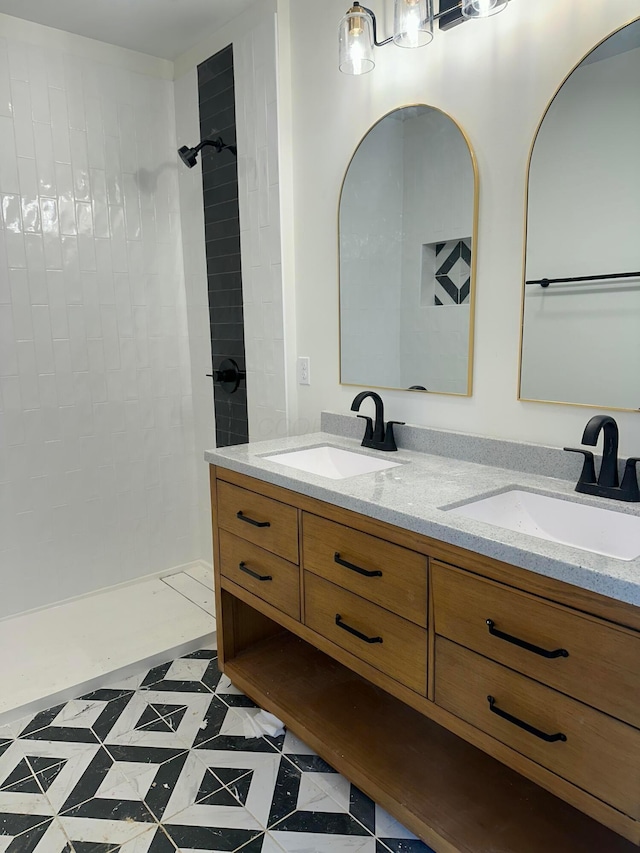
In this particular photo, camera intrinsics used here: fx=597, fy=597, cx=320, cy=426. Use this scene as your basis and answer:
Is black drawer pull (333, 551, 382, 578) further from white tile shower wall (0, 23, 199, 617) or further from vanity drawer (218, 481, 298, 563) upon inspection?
white tile shower wall (0, 23, 199, 617)

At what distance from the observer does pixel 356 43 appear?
1.81 m

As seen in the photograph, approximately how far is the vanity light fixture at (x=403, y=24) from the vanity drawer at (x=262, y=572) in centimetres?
154

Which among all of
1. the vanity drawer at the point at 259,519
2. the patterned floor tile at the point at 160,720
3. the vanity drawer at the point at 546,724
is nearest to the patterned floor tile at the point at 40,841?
the patterned floor tile at the point at 160,720

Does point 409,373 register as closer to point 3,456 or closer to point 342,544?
point 342,544

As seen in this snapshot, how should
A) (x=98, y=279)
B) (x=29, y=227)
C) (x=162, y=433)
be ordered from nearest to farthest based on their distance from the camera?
(x=29, y=227) < (x=98, y=279) < (x=162, y=433)

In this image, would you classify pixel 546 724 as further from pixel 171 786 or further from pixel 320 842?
pixel 171 786

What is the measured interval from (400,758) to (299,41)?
2.48 meters

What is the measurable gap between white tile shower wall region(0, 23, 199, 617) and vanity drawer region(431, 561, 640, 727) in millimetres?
2059

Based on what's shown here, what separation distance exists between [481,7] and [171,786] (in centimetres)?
228

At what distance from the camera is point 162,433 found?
10.1 ft

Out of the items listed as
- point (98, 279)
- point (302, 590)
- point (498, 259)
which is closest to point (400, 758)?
point (302, 590)

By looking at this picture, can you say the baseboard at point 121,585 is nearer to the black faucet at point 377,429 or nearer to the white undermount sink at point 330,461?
the white undermount sink at point 330,461

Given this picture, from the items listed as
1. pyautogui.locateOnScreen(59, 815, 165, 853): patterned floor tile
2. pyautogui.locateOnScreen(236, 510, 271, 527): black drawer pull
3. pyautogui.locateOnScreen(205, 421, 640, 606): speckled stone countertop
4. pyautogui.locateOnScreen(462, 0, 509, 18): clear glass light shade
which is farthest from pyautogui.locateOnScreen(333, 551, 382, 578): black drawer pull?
pyautogui.locateOnScreen(462, 0, 509, 18): clear glass light shade

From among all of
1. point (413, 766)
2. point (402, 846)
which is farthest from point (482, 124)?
point (402, 846)
